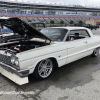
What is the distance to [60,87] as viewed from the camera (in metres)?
2.90

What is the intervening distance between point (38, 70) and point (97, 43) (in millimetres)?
3117

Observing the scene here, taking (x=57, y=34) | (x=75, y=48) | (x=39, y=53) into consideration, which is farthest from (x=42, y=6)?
(x=39, y=53)

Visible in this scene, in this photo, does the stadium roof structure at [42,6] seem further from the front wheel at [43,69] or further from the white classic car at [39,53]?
the front wheel at [43,69]

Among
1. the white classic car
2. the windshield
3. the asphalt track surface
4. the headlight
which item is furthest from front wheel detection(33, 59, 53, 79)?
the windshield

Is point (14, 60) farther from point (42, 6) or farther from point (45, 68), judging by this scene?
point (42, 6)

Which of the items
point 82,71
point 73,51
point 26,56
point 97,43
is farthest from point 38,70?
point 97,43

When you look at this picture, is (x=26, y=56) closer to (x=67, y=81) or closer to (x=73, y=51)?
(x=67, y=81)

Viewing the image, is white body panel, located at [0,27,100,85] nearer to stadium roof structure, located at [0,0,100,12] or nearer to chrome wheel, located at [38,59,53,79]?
chrome wheel, located at [38,59,53,79]

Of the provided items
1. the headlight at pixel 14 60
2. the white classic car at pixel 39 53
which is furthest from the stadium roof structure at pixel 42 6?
the headlight at pixel 14 60

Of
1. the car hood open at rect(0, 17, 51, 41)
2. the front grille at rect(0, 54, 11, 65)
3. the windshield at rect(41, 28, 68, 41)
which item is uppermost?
the car hood open at rect(0, 17, 51, 41)

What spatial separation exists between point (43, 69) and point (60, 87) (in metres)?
0.69

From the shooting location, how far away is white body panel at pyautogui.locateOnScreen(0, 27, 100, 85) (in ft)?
8.94

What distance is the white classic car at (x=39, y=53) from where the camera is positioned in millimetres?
2691

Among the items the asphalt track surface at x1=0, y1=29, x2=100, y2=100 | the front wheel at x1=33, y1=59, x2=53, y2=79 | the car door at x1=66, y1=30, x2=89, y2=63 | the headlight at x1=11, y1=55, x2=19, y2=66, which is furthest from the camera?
the car door at x1=66, y1=30, x2=89, y2=63
